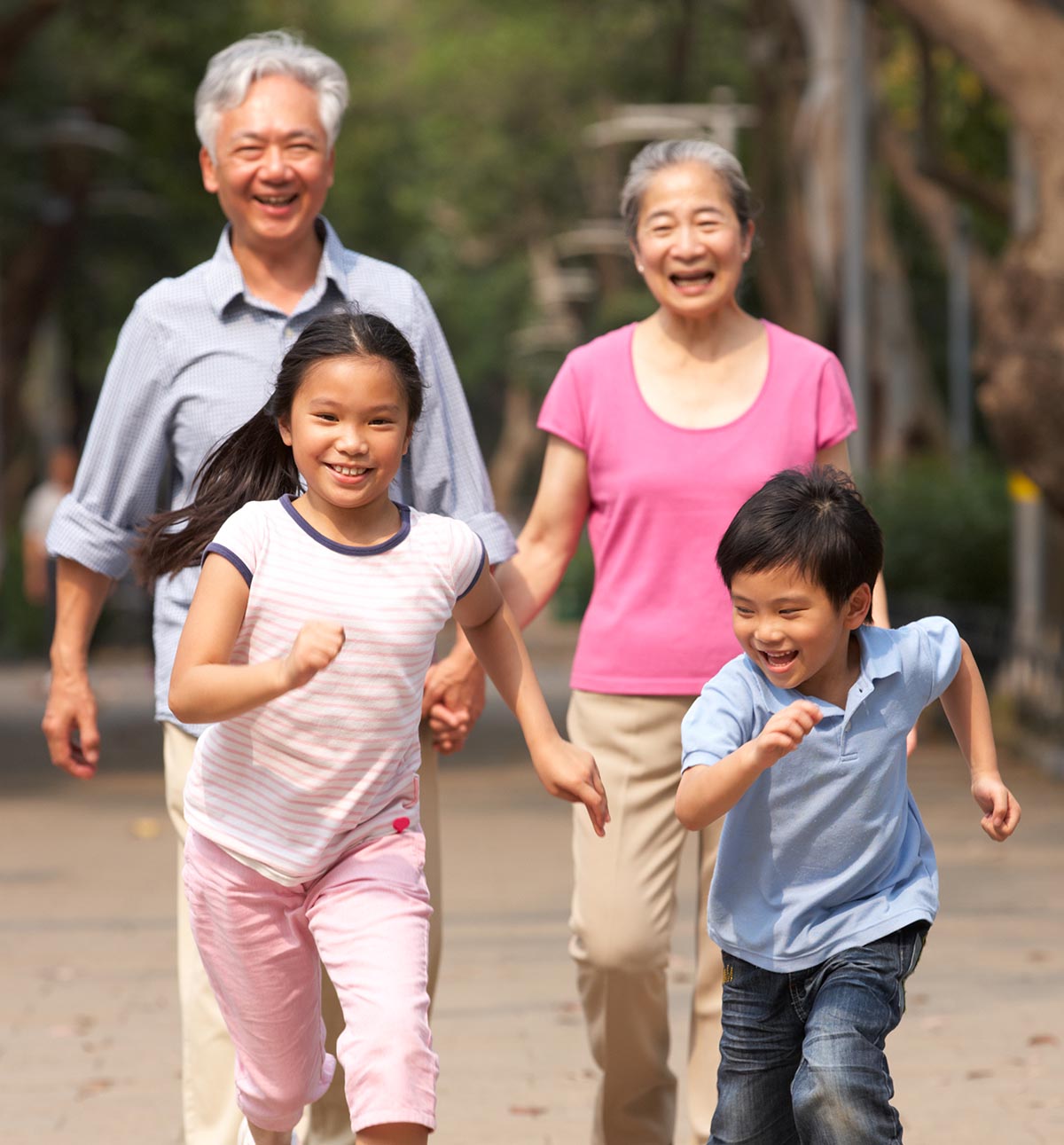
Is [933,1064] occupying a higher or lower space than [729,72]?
lower

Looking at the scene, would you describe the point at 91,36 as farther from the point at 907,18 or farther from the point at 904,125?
the point at 907,18

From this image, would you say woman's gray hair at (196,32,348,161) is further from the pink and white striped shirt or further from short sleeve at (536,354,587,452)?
the pink and white striped shirt

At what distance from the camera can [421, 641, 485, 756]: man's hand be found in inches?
176

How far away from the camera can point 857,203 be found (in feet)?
56.4

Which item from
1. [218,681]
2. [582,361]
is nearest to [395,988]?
[218,681]

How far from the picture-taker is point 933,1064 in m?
6.01

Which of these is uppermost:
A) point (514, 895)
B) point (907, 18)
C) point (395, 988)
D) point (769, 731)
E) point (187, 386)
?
point (907, 18)

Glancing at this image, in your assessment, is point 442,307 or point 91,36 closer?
point 91,36

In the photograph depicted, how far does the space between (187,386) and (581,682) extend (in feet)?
3.20

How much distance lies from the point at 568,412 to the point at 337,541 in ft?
3.56

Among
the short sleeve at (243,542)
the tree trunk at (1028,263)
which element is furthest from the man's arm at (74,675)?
the tree trunk at (1028,263)

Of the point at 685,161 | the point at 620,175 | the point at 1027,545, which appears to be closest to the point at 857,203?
the point at 1027,545

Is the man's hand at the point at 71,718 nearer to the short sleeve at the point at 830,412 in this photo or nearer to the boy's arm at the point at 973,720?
the short sleeve at the point at 830,412

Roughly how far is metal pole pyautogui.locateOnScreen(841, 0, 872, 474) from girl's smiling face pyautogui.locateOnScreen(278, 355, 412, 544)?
13.2m
